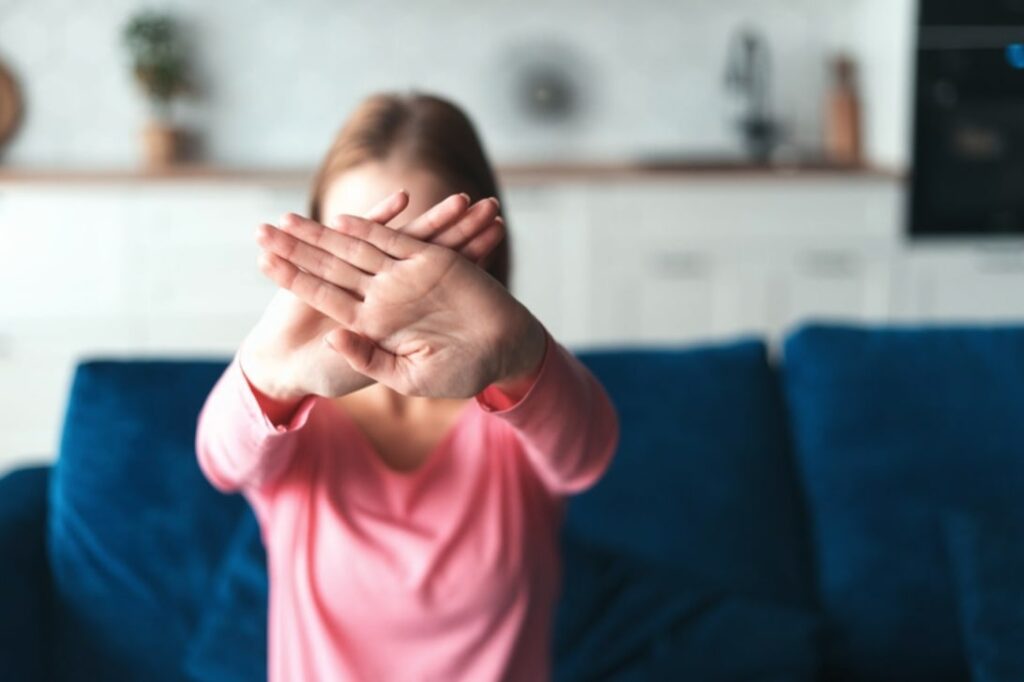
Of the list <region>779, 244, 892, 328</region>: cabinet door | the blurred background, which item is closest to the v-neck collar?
the blurred background

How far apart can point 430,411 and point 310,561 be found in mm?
195

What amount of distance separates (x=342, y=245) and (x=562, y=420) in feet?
0.88

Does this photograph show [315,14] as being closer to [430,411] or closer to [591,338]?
[591,338]

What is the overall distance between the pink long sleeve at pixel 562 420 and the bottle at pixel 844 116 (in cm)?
325

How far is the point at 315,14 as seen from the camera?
413 cm

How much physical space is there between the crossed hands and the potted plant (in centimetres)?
322

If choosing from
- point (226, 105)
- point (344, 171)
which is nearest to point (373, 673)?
point (344, 171)

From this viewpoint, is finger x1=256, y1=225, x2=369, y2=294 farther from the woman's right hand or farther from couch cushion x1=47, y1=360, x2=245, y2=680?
couch cushion x1=47, y1=360, x2=245, y2=680

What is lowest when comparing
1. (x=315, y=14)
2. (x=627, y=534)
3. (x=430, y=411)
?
(x=627, y=534)

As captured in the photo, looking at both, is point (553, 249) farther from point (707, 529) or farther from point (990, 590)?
point (990, 590)

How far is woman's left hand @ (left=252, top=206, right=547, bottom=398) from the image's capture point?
0.79m

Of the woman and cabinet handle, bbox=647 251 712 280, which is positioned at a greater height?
the woman

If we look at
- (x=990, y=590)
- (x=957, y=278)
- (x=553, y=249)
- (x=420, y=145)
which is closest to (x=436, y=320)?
(x=420, y=145)

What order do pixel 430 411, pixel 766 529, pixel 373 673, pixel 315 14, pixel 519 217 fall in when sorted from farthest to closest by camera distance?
pixel 315 14 < pixel 519 217 < pixel 766 529 < pixel 430 411 < pixel 373 673
